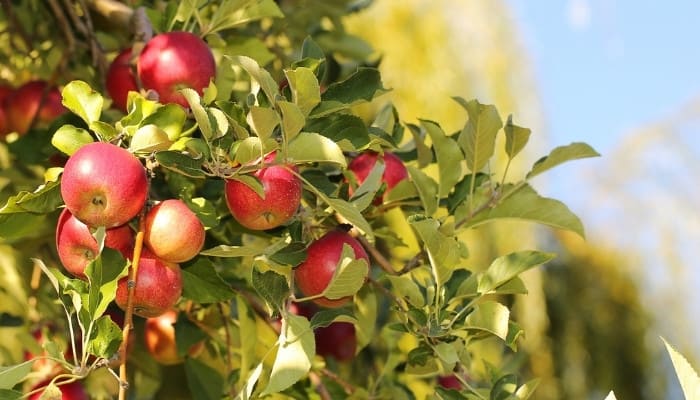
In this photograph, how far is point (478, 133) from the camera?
85 centimetres

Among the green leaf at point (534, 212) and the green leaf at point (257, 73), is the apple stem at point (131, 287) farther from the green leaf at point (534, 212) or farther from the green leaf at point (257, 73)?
the green leaf at point (534, 212)

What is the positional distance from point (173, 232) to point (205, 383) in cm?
33

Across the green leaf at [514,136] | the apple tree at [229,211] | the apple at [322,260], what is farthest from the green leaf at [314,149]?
the green leaf at [514,136]

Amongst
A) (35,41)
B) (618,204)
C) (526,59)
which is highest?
(35,41)

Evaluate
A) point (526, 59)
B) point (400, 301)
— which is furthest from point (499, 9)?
point (400, 301)

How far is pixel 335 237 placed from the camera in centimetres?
78

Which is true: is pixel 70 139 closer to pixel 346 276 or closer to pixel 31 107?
pixel 346 276

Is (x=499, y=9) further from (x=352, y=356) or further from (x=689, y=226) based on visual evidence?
(x=352, y=356)

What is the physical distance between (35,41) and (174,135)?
572 millimetres

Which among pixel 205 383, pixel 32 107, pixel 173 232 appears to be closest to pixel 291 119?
pixel 173 232

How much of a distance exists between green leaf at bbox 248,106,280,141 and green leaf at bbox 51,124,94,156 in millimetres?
142

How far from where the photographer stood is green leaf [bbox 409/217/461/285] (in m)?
0.74

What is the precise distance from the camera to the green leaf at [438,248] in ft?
2.44

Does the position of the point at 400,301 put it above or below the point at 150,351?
above
